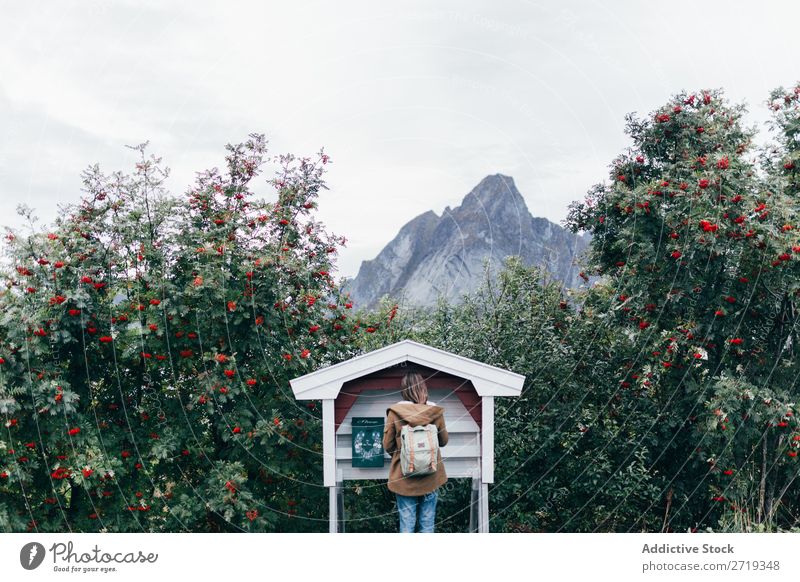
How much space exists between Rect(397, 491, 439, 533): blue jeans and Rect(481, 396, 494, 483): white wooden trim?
2.00ft

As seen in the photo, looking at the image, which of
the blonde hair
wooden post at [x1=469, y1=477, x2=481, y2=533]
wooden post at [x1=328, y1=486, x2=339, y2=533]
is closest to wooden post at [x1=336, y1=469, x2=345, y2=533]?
wooden post at [x1=328, y1=486, x2=339, y2=533]

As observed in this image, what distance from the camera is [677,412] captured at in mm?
8492

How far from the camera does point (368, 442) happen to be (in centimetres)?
682

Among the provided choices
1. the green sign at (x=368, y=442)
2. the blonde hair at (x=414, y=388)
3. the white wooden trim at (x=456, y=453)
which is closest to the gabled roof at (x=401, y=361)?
the blonde hair at (x=414, y=388)

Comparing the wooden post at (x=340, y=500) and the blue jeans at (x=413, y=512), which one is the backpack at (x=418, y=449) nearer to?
the blue jeans at (x=413, y=512)

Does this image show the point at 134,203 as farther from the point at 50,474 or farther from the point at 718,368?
the point at 718,368

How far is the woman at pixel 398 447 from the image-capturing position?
6125 mm

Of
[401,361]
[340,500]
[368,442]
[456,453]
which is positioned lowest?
[340,500]

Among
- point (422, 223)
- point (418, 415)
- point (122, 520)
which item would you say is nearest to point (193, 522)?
point (122, 520)

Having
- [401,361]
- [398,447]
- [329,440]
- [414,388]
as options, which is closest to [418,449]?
[398,447]

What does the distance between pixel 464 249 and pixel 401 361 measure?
4419 mm

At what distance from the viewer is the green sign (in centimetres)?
679

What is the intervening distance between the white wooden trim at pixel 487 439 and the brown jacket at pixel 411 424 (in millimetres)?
621

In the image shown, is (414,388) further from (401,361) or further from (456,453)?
(456,453)
